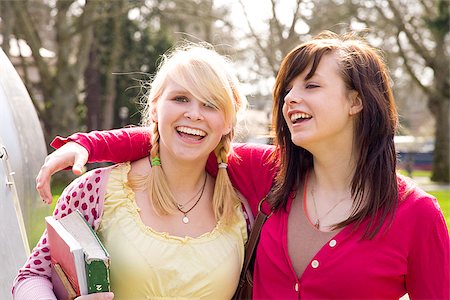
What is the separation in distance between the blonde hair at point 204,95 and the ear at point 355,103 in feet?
1.56

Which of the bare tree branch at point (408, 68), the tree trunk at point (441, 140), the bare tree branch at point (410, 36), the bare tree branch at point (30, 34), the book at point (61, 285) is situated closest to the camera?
the book at point (61, 285)

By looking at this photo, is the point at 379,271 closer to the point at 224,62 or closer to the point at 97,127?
the point at 224,62

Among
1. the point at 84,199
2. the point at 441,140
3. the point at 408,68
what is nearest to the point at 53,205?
the point at 84,199

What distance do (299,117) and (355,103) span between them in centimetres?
22

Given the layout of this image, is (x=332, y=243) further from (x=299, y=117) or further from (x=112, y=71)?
(x=112, y=71)

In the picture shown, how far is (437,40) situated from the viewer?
2506 centimetres

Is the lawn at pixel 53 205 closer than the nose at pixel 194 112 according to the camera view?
No

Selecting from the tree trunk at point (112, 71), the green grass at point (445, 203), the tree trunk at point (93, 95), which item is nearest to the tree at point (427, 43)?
the green grass at point (445, 203)

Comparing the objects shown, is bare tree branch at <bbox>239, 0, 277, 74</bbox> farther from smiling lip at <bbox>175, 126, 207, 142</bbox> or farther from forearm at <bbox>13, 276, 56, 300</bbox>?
forearm at <bbox>13, 276, 56, 300</bbox>

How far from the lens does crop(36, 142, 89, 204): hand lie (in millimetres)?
2736

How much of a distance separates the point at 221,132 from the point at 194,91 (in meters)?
0.22

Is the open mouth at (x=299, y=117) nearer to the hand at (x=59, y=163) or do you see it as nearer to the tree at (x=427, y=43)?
the hand at (x=59, y=163)

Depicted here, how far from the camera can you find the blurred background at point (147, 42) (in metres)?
19.4

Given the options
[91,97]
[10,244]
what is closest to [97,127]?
[91,97]
